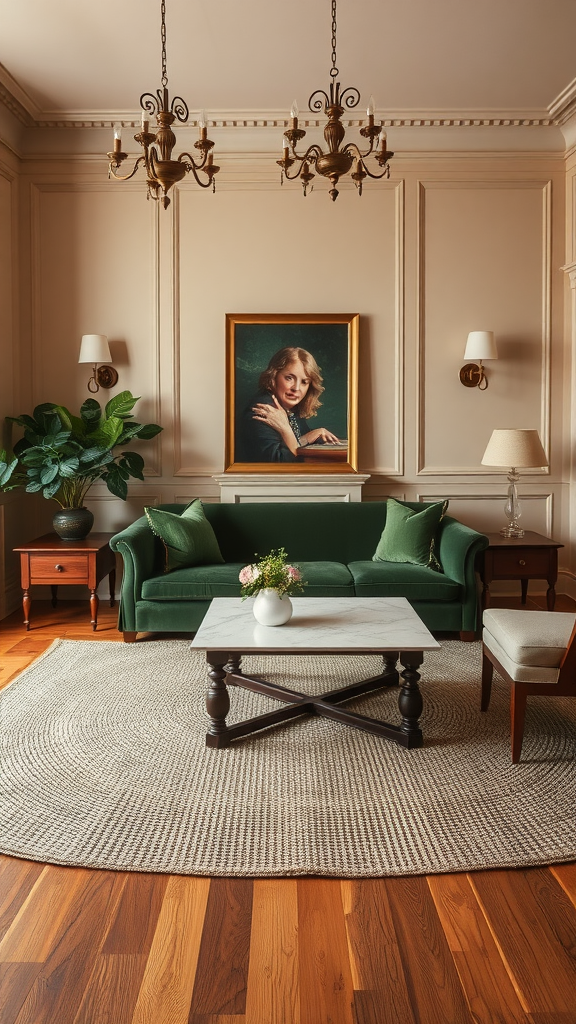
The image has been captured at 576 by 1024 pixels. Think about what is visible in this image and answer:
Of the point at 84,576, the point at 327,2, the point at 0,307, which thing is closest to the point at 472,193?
the point at 327,2

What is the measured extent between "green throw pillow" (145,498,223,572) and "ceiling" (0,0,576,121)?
2.62 m

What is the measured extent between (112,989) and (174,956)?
17cm

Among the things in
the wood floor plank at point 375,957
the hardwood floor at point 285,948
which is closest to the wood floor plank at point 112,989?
the hardwood floor at point 285,948

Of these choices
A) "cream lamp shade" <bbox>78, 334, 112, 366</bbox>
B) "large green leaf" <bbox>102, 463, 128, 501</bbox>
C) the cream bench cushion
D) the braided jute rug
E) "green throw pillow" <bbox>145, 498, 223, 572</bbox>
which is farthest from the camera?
"cream lamp shade" <bbox>78, 334, 112, 366</bbox>

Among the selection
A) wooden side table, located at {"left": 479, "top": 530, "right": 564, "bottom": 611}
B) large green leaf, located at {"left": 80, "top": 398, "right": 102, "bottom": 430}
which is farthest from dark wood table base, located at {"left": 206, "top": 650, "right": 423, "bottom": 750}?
large green leaf, located at {"left": 80, "top": 398, "right": 102, "bottom": 430}

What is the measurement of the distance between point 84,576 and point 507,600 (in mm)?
2896

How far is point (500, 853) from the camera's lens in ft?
7.77

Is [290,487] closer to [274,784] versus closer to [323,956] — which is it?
[274,784]

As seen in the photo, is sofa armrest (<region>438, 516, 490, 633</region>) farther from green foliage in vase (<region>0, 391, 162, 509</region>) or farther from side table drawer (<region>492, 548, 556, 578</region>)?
green foliage in vase (<region>0, 391, 162, 509</region>)

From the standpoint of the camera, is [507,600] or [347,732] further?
[507,600]

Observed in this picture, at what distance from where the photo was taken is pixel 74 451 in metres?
5.13

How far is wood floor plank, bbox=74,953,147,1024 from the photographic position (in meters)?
1.72

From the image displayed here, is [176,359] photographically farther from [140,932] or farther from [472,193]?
[140,932]

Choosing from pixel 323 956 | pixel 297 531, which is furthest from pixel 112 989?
pixel 297 531
